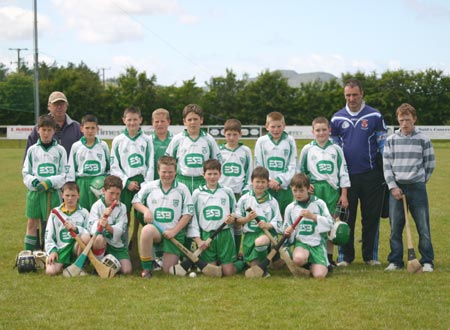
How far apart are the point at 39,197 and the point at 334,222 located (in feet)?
11.0

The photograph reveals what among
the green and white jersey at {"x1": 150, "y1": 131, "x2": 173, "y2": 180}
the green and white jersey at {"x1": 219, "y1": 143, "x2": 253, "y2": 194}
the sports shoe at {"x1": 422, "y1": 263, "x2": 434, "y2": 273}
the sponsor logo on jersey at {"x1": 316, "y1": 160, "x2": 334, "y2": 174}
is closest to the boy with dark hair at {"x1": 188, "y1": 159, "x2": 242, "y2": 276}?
the green and white jersey at {"x1": 219, "y1": 143, "x2": 253, "y2": 194}

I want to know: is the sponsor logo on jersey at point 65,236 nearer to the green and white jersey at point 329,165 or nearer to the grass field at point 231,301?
the grass field at point 231,301

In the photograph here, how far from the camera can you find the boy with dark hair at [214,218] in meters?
6.39

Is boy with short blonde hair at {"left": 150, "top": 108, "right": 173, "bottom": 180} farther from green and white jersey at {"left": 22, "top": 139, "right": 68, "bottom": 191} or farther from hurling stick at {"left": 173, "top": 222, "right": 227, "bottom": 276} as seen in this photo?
hurling stick at {"left": 173, "top": 222, "right": 227, "bottom": 276}

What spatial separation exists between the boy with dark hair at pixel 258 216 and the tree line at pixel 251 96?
125ft

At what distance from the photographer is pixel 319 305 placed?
506 cm

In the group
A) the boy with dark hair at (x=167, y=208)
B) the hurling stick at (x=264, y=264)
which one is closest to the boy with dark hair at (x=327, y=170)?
the hurling stick at (x=264, y=264)

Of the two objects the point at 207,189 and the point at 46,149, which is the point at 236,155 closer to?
the point at 207,189

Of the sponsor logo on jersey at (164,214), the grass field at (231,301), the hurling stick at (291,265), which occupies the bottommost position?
the grass field at (231,301)

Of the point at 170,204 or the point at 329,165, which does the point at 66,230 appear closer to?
the point at 170,204

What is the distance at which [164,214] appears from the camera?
21.1ft

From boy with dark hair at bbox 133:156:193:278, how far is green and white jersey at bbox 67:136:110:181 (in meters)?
0.74

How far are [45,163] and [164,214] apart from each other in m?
1.56

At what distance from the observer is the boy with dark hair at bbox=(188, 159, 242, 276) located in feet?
21.0
